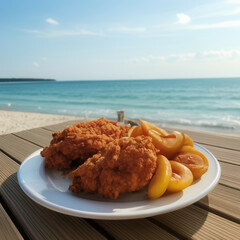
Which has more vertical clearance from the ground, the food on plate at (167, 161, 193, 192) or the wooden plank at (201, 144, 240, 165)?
the food on plate at (167, 161, 193, 192)

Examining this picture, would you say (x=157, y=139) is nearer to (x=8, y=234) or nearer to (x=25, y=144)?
(x=8, y=234)

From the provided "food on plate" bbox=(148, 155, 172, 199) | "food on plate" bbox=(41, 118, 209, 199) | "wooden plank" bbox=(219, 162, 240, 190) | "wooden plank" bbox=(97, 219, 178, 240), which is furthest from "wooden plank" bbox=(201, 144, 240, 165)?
"wooden plank" bbox=(97, 219, 178, 240)

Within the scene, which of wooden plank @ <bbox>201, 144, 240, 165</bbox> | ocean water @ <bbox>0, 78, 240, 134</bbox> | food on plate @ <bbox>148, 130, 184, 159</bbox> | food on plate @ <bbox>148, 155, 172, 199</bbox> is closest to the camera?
food on plate @ <bbox>148, 155, 172, 199</bbox>

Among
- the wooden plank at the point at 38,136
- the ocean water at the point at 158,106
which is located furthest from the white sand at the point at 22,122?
the wooden plank at the point at 38,136

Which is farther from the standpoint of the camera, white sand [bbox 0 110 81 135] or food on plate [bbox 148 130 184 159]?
white sand [bbox 0 110 81 135]

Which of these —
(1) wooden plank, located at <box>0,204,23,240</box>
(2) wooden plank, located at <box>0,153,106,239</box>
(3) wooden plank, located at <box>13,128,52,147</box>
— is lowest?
(3) wooden plank, located at <box>13,128,52,147</box>

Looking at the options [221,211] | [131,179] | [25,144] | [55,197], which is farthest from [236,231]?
[25,144]

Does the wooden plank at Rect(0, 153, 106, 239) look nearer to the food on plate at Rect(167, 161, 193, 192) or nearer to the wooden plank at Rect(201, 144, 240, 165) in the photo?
the food on plate at Rect(167, 161, 193, 192)

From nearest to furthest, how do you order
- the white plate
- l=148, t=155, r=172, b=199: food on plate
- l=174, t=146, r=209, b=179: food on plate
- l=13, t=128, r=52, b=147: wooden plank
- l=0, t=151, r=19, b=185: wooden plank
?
the white plate < l=148, t=155, r=172, b=199: food on plate < l=174, t=146, r=209, b=179: food on plate < l=0, t=151, r=19, b=185: wooden plank < l=13, t=128, r=52, b=147: wooden plank

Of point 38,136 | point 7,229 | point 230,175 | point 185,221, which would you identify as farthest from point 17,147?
point 230,175
